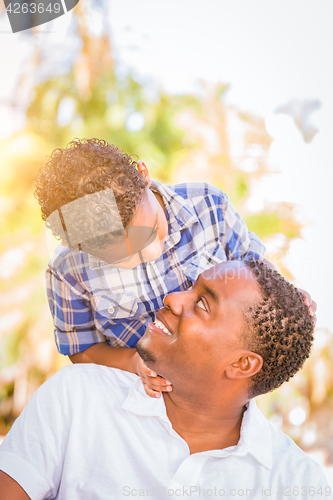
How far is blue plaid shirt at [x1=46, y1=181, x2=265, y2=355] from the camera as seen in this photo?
1.02 m

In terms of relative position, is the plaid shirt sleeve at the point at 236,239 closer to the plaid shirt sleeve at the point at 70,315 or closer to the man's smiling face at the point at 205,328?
the man's smiling face at the point at 205,328

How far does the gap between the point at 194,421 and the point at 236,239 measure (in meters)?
0.57

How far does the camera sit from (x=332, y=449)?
1328 millimetres

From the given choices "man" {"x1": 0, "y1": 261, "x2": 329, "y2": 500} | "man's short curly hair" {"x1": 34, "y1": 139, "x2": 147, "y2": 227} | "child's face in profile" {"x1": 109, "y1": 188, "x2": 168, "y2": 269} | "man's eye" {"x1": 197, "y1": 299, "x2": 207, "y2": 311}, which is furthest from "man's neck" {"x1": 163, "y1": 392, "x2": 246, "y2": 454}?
"man's short curly hair" {"x1": 34, "y1": 139, "x2": 147, "y2": 227}

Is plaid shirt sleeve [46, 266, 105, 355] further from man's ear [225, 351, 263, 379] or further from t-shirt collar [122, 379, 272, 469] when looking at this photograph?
man's ear [225, 351, 263, 379]

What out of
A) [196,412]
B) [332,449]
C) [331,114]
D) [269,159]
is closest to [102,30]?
[269,159]

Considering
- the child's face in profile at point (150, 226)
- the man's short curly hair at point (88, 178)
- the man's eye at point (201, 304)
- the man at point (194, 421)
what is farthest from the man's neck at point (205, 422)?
the man's short curly hair at point (88, 178)

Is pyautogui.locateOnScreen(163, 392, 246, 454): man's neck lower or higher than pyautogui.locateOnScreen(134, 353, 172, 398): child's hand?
lower

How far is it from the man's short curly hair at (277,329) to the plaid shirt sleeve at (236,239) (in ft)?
1.14

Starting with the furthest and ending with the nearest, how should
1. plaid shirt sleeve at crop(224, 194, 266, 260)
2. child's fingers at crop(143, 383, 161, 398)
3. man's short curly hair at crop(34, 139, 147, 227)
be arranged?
plaid shirt sleeve at crop(224, 194, 266, 260) → child's fingers at crop(143, 383, 161, 398) → man's short curly hair at crop(34, 139, 147, 227)

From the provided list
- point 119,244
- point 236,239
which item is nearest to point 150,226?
point 119,244

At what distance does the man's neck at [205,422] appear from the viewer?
834 millimetres

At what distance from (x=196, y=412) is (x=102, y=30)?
1.28 m

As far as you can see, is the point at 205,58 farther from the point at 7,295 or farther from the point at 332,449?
the point at 332,449
